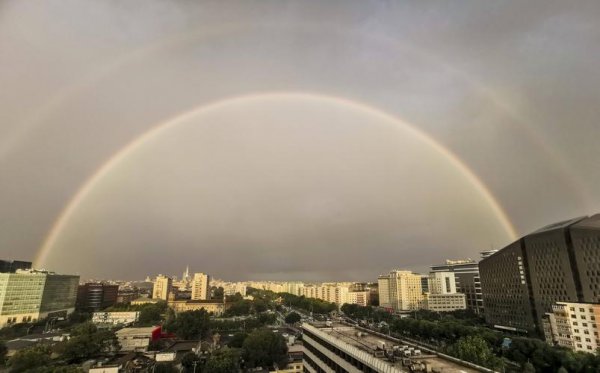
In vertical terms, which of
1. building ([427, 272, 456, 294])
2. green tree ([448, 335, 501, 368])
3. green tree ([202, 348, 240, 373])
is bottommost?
green tree ([202, 348, 240, 373])

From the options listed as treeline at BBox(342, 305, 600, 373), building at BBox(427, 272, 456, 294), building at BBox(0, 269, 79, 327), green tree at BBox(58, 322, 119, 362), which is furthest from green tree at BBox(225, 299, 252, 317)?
building at BBox(427, 272, 456, 294)

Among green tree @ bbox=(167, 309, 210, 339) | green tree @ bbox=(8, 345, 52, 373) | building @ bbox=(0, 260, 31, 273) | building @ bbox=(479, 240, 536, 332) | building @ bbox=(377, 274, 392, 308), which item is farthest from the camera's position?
building @ bbox=(377, 274, 392, 308)

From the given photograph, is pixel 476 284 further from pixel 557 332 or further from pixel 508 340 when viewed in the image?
pixel 508 340

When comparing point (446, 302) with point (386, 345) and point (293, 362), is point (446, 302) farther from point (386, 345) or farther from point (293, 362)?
point (386, 345)

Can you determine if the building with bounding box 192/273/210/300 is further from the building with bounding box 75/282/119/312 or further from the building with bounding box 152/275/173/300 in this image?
the building with bounding box 75/282/119/312

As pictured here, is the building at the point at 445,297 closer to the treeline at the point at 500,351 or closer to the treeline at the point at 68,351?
the treeline at the point at 500,351

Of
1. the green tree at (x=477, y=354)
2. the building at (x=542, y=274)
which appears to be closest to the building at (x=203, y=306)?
the building at (x=542, y=274)
